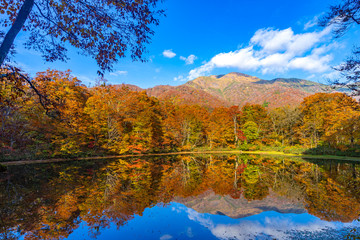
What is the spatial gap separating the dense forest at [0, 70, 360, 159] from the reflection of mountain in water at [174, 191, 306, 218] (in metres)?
11.6

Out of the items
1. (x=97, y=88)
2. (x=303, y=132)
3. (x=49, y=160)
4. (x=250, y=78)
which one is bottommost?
(x=49, y=160)

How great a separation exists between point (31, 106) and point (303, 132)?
143 feet

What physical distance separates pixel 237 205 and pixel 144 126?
72.1 ft

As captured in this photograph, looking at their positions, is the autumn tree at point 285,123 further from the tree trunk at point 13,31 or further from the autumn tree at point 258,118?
the tree trunk at point 13,31

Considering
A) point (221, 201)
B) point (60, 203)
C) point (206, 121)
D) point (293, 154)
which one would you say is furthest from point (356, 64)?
point (206, 121)

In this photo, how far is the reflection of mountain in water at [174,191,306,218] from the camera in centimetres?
694

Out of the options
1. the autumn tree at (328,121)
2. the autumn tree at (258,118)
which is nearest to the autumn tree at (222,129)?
the autumn tree at (258,118)

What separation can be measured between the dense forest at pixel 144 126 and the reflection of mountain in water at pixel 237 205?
456 inches

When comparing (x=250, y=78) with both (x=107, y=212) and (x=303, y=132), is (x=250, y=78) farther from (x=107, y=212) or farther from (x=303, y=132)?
(x=107, y=212)

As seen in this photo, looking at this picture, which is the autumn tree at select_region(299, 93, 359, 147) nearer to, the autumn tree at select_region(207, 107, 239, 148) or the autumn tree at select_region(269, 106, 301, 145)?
the autumn tree at select_region(269, 106, 301, 145)

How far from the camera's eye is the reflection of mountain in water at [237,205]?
6.94 metres

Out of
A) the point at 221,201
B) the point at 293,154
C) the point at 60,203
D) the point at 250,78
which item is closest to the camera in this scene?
the point at 60,203

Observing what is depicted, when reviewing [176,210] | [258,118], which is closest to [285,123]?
[258,118]

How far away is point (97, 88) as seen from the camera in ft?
96.2
